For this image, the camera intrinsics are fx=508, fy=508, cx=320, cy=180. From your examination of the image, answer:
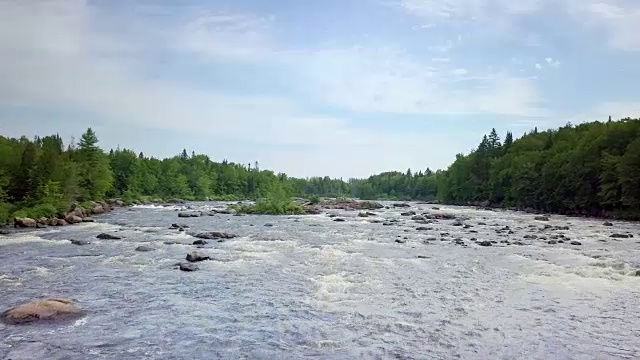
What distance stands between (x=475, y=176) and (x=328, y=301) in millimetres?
113239

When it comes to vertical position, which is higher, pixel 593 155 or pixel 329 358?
pixel 593 155

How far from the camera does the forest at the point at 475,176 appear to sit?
178ft

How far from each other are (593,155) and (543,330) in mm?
70807

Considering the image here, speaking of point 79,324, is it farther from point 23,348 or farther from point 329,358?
point 329,358

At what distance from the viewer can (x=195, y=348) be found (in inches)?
498

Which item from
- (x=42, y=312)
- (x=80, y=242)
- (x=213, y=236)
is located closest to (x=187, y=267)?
(x=42, y=312)

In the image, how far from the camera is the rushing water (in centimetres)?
1275

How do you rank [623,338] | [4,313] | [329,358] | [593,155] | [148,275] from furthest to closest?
1. [593,155]
2. [148,275]
3. [4,313]
4. [623,338]
5. [329,358]

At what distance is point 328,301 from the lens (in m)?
17.7

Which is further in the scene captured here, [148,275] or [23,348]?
[148,275]

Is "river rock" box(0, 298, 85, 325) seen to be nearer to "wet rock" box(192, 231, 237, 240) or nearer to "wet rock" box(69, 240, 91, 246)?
"wet rock" box(69, 240, 91, 246)

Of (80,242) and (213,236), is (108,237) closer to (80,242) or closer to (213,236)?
(80,242)

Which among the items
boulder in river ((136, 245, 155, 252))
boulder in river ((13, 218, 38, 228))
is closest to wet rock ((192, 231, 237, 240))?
boulder in river ((136, 245, 155, 252))

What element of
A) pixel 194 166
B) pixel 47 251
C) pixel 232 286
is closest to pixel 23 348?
pixel 232 286
